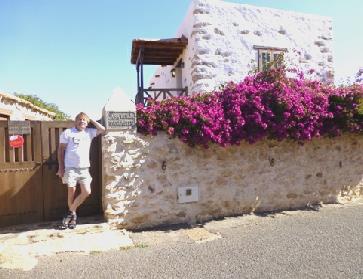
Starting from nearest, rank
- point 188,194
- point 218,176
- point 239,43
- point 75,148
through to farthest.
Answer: point 75,148, point 188,194, point 218,176, point 239,43

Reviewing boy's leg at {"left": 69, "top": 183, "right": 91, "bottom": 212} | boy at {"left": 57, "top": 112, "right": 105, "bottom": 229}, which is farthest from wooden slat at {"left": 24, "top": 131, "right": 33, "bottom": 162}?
boy's leg at {"left": 69, "top": 183, "right": 91, "bottom": 212}

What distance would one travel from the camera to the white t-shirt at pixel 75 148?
5391 mm

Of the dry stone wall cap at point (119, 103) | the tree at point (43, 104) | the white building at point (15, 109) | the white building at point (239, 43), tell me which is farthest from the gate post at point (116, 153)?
the tree at point (43, 104)

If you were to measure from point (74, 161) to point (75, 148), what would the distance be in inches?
7.9

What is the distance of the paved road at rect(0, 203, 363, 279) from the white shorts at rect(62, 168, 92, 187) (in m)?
1.12

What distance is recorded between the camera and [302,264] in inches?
167

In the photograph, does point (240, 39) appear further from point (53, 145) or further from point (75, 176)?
point (75, 176)

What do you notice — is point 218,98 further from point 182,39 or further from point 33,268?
point 182,39

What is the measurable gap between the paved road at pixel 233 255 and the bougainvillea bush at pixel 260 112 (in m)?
1.63

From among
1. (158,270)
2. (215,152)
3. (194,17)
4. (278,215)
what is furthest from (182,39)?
(158,270)

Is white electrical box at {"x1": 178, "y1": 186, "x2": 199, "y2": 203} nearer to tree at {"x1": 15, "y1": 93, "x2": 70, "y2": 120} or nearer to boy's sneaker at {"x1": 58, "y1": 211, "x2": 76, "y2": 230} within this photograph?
boy's sneaker at {"x1": 58, "y1": 211, "x2": 76, "y2": 230}

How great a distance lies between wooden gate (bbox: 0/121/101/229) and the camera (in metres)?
5.65

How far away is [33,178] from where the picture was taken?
19.0 ft

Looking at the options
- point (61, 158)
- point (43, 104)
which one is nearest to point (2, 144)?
point (61, 158)
